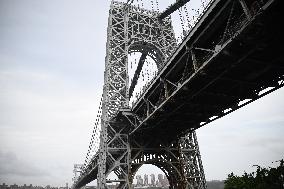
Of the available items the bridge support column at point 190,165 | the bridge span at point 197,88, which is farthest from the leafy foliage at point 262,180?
the bridge support column at point 190,165

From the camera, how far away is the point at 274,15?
849cm

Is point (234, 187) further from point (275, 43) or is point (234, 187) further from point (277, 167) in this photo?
point (275, 43)

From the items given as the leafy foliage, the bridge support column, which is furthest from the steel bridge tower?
the leafy foliage

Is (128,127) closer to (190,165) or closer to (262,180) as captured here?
(190,165)

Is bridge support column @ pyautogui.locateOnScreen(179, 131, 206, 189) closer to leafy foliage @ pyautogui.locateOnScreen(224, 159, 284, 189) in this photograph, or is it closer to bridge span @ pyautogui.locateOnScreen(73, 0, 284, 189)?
bridge span @ pyautogui.locateOnScreen(73, 0, 284, 189)

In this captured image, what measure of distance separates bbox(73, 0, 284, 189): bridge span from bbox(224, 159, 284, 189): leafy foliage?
3995 mm

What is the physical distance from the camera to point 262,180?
35.1 ft

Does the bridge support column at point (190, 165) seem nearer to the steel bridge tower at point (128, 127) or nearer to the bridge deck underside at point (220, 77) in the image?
the steel bridge tower at point (128, 127)

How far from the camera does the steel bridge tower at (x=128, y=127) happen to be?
65.1 ft

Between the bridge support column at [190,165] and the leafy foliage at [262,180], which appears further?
the bridge support column at [190,165]

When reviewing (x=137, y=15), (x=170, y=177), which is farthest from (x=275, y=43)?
(x=137, y=15)

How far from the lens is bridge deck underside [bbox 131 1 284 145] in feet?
30.9

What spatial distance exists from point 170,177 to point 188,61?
41.7 feet

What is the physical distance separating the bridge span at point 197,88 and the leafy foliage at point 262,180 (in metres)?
4.00
